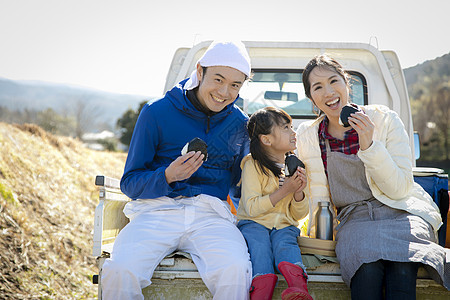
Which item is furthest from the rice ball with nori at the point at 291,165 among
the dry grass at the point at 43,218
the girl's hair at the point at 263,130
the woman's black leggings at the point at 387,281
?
the dry grass at the point at 43,218

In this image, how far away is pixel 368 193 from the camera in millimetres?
2744

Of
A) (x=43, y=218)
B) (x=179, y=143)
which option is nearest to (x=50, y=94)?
(x=43, y=218)

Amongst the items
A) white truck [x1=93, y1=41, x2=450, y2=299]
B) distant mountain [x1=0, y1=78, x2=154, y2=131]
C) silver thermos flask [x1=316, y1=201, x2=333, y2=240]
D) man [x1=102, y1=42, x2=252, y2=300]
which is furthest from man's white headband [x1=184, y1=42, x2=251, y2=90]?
→ distant mountain [x1=0, y1=78, x2=154, y2=131]

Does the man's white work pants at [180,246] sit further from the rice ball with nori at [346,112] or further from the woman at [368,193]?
the rice ball with nori at [346,112]

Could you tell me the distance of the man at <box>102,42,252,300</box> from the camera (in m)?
2.37

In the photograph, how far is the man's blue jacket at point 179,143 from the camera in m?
2.74

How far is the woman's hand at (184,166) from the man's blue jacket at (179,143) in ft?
0.42

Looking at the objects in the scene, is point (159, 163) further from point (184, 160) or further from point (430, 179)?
point (430, 179)

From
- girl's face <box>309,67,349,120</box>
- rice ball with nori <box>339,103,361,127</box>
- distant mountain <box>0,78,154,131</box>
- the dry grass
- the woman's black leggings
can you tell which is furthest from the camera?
distant mountain <box>0,78,154,131</box>

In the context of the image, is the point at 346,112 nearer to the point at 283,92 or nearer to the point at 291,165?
the point at 291,165

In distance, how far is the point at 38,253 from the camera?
5270 millimetres

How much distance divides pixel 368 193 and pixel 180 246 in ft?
3.69

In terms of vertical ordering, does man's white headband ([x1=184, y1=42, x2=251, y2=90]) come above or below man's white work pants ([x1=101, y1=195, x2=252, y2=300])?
above

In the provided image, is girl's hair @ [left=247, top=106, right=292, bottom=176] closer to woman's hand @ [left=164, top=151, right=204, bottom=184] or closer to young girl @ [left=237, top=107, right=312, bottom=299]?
young girl @ [left=237, top=107, right=312, bottom=299]
